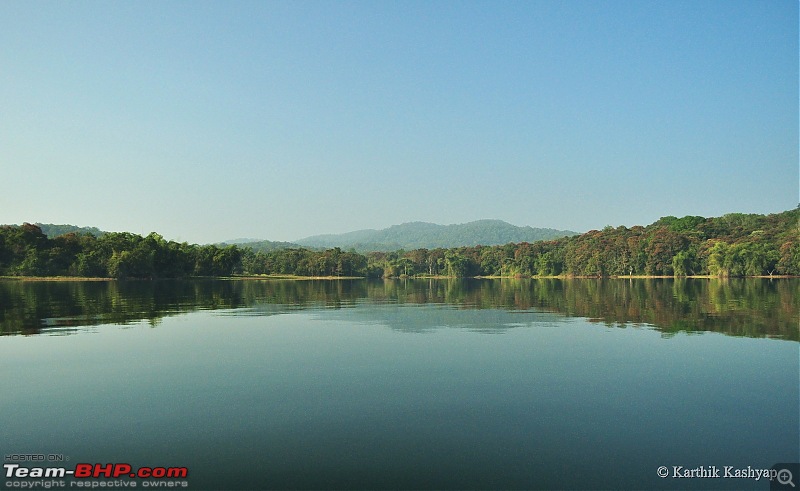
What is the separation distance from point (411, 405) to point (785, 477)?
7.73 m

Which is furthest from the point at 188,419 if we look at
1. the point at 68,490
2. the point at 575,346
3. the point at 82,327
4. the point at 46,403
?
the point at 82,327

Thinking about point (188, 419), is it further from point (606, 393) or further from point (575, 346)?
point (575, 346)

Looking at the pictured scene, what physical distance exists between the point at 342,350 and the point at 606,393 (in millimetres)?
10788

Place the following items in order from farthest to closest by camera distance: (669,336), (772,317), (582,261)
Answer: (582,261)
(772,317)
(669,336)

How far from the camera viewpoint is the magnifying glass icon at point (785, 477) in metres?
9.77

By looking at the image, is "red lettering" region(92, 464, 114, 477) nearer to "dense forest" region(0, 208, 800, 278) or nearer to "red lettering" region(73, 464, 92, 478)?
"red lettering" region(73, 464, 92, 478)

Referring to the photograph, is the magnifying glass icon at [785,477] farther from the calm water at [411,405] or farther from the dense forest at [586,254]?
the dense forest at [586,254]

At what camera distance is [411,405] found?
1383cm

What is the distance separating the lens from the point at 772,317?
34031 millimetres

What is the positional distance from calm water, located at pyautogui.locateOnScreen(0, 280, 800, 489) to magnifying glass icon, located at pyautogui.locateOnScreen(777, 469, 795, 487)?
0.38 metres

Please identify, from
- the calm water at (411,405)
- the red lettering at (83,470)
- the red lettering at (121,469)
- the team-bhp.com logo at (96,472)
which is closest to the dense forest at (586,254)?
the calm water at (411,405)

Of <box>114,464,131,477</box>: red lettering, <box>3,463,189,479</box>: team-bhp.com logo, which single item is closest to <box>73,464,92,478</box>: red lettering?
<box>3,463,189,479</box>: team-bhp.com logo

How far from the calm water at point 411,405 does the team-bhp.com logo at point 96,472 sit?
9.6 inches

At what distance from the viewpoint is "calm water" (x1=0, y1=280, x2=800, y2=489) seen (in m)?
10.1
